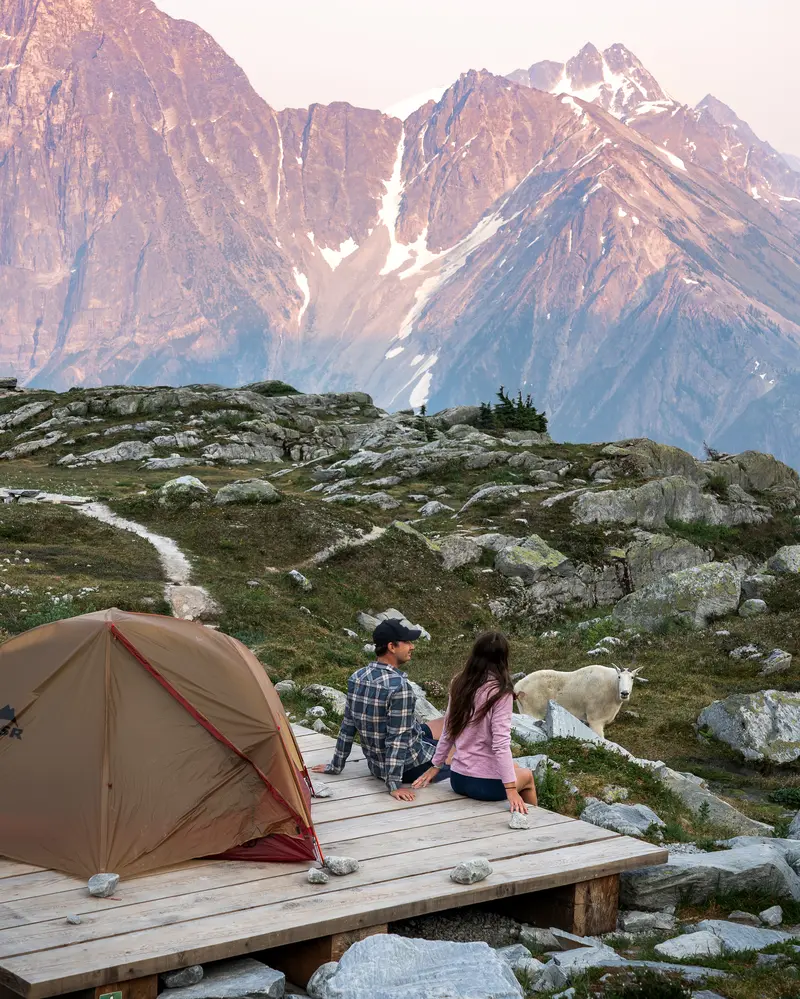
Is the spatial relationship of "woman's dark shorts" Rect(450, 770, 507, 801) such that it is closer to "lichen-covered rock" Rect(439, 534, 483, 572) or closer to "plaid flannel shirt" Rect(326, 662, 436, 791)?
"plaid flannel shirt" Rect(326, 662, 436, 791)

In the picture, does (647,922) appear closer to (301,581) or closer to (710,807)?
(710,807)

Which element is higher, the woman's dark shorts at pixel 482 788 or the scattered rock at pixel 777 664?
the woman's dark shorts at pixel 482 788

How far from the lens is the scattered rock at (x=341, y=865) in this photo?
10039 mm

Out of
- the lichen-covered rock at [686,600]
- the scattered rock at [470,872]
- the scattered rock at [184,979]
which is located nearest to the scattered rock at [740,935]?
the scattered rock at [470,872]

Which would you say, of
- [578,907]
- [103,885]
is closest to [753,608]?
[578,907]

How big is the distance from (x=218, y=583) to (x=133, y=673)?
2241 centimetres

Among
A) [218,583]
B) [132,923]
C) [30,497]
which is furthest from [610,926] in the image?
[30,497]

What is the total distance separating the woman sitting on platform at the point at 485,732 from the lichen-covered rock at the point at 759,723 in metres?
9.92

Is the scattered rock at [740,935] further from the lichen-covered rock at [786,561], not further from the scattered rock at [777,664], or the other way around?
the lichen-covered rock at [786,561]

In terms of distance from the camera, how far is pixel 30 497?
46.4 metres

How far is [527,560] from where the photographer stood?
4312cm

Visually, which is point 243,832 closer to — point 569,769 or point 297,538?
point 569,769

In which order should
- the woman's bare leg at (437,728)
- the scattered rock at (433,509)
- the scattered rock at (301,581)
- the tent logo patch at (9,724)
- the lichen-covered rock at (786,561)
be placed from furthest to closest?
1. the scattered rock at (433,509)
2. the lichen-covered rock at (786,561)
3. the scattered rock at (301,581)
4. the woman's bare leg at (437,728)
5. the tent logo patch at (9,724)

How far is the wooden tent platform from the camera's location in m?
8.22
